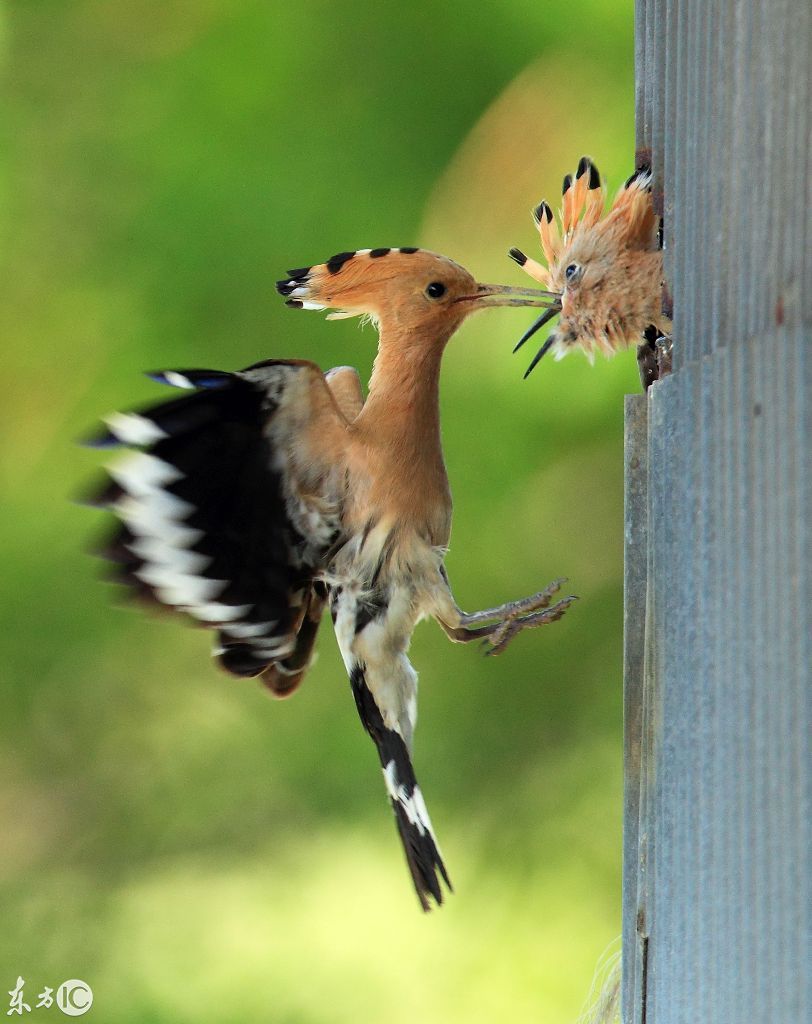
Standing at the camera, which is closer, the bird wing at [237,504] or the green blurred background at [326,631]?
the bird wing at [237,504]

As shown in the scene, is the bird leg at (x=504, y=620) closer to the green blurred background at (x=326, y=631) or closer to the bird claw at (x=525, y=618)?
the bird claw at (x=525, y=618)

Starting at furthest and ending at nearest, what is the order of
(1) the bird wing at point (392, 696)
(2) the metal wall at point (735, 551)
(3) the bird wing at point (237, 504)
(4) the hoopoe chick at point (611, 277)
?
(1) the bird wing at point (392, 696)
(4) the hoopoe chick at point (611, 277)
(3) the bird wing at point (237, 504)
(2) the metal wall at point (735, 551)

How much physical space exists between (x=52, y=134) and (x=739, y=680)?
2.18 m

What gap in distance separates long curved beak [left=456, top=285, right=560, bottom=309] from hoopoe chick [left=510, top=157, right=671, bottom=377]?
12 millimetres

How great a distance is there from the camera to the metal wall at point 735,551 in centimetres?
92

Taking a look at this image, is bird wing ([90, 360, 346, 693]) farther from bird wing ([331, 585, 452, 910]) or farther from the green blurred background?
the green blurred background

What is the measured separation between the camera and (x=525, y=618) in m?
1.51

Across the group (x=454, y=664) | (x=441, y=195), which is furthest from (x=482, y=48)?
(x=454, y=664)

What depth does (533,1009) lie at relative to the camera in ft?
8.95

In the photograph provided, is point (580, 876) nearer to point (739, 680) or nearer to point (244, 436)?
point (244, 436)

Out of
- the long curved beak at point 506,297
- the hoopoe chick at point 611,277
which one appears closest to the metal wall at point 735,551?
the hoopoe chick at point 611,277

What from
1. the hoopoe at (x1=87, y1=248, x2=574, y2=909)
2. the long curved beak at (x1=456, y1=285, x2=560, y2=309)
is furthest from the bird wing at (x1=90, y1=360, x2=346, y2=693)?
the long curved beak at (x1=456, y1=285, x2=560, y2=309)
